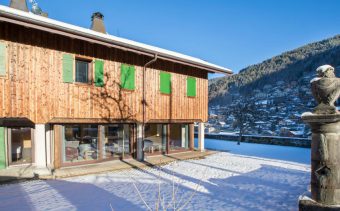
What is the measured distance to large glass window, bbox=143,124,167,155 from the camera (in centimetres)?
1291

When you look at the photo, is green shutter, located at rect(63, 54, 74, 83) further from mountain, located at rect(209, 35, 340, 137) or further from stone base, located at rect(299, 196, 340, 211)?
mountain, located at rect(209, 35, 340, 137)

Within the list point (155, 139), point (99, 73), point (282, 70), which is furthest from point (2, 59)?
point (282, 70)

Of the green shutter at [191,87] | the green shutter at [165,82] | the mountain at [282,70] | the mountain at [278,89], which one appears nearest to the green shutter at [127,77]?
the green shutter at [165,82]

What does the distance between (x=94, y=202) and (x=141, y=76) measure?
699 cm

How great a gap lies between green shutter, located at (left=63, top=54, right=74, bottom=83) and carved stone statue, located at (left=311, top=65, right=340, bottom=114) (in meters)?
8.23

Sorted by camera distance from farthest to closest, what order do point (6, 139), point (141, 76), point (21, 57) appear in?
point (141, 76)
point (6, 139)
point (21, 57)

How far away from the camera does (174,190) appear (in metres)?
7.10

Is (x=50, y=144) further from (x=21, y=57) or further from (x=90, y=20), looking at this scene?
(x=90, y=20)

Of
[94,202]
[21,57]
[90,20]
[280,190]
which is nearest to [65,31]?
[21,57]

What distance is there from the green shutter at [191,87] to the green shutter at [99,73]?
5.27 metres

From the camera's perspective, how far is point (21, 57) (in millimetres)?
8352

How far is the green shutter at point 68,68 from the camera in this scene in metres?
9.31

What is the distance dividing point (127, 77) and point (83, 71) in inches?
79.2

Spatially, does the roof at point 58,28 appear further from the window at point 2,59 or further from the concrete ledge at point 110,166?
the concrete ledge at point 110,166
